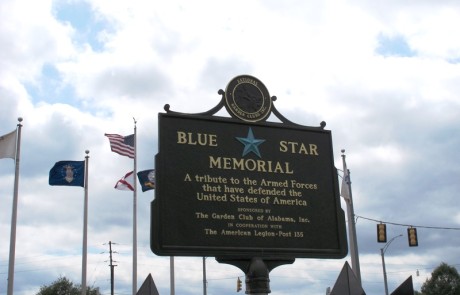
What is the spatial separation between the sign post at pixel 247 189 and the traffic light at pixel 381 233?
60.5 feet

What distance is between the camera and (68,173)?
23.9 m

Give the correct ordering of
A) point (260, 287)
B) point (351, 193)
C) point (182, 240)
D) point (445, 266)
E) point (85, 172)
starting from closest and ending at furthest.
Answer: point (182, 240), point (260, 287), point (85, 172), point (351, 193), point (445, 266)

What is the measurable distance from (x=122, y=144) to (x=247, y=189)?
53.8 feet

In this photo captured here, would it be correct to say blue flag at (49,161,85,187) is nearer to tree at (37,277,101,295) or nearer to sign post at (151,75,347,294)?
sign post at (151,75,347,294)

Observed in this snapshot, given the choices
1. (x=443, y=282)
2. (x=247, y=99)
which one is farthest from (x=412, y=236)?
(x=443, y=282)

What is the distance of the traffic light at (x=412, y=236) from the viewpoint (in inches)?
1105

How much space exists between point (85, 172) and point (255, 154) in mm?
16201

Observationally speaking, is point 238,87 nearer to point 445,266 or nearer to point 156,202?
point 156,202

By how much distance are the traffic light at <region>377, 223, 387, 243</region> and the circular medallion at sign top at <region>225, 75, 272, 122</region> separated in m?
19.1

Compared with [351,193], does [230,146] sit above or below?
below

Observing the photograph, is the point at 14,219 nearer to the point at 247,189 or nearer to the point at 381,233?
the point at 247,189

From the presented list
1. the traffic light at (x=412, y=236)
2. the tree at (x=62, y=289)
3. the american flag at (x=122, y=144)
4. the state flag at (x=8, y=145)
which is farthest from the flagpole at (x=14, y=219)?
the tree at (x=62, y=289)

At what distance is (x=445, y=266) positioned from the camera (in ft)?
206

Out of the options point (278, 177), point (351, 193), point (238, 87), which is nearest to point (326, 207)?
point (278, 177)
